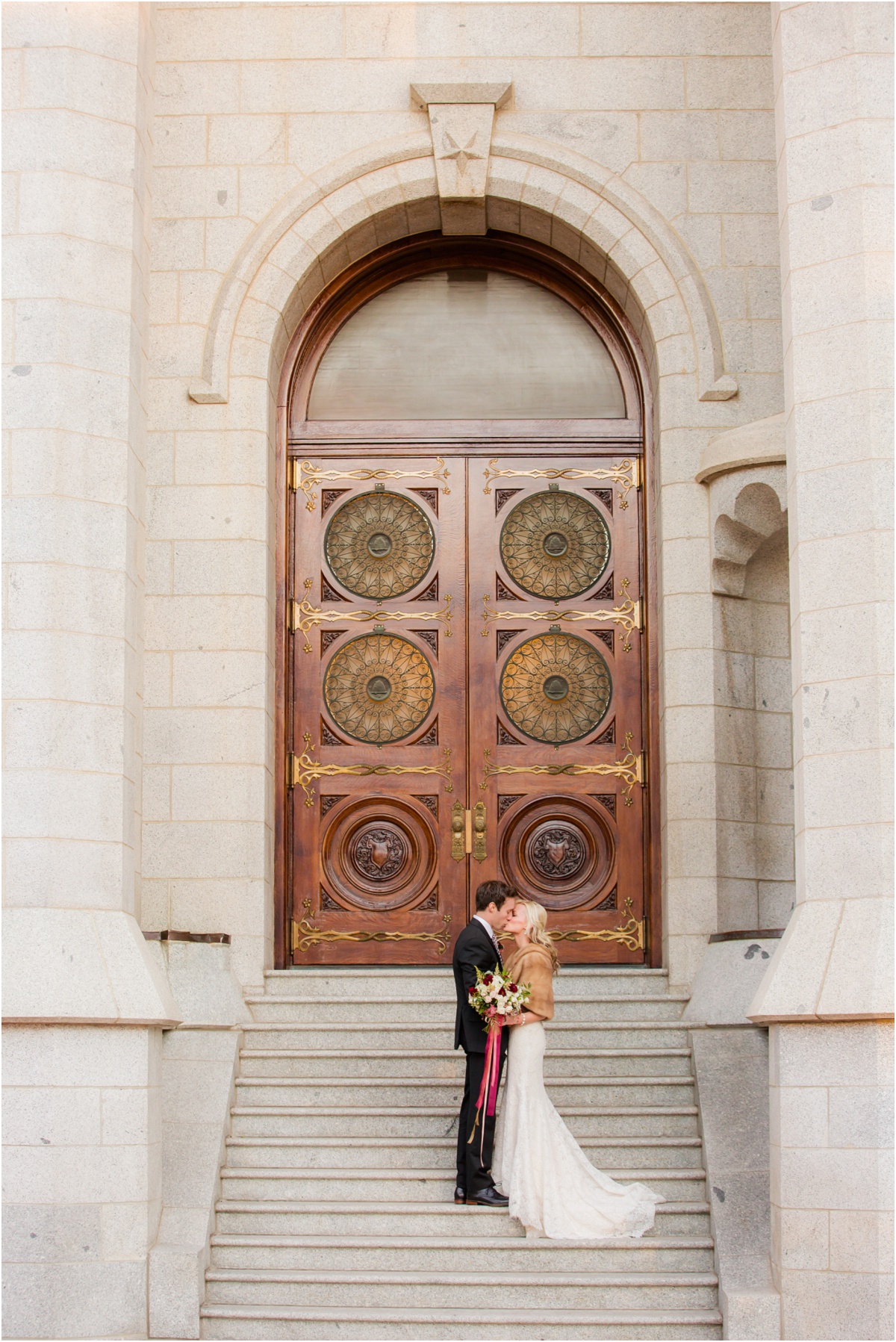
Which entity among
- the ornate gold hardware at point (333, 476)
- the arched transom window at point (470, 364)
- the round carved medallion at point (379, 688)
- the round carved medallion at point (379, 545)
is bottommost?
the round carved medallion at point (379, 688)

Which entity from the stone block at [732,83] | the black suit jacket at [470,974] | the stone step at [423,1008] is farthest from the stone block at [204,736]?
the stone block at [732,83]

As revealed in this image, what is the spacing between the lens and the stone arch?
1015 cm

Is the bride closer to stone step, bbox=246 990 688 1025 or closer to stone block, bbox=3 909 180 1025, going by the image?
stone step, bbox=246 990 688 1025

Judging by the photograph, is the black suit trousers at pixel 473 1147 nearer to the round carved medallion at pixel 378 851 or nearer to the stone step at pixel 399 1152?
the stone step at pixel 399 1152

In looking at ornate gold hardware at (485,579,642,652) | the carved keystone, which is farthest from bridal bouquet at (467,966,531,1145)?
the carved keystone

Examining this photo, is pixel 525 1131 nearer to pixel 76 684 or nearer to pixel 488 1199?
pixel 488 1199

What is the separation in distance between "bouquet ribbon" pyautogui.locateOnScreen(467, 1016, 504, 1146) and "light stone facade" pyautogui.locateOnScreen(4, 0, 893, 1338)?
4.70 feet

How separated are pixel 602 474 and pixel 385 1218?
17.4ft

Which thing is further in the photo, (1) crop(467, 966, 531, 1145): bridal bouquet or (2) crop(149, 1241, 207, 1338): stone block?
(1) crop(467, 966, 531, 1145): bridal bouquet

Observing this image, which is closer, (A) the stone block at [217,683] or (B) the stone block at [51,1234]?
(B) the stone block at [51,1234]

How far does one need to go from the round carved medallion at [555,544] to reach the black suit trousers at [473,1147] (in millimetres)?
3823

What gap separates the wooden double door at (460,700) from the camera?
1027 cm

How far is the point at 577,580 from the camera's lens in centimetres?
1057

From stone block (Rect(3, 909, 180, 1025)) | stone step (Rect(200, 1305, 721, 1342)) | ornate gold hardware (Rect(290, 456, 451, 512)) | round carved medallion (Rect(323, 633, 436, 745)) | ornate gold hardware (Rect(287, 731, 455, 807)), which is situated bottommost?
stone step (Rect(200, 1305, 721, 1342))
